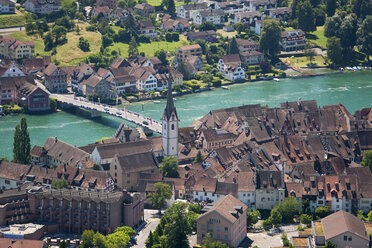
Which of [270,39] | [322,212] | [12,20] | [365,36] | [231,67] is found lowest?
[322,212]

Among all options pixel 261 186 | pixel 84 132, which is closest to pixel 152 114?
pixel 84 132

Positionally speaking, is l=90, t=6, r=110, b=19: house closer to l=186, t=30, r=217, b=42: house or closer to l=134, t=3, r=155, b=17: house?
l=134, t=3, r=155, b=17: house

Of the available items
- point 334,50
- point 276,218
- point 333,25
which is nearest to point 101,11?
point 333,25

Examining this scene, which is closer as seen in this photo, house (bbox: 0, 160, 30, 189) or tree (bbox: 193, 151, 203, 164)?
house (bbox: 0, 160, 30, 189)

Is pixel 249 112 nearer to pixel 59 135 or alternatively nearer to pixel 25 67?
pixel 59 135

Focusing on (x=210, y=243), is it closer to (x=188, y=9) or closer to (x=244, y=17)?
(x=244, y=17)

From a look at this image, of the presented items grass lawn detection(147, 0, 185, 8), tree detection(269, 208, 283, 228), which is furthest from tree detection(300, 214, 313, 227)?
grass lawn detection(147, 0, 185, 8)
